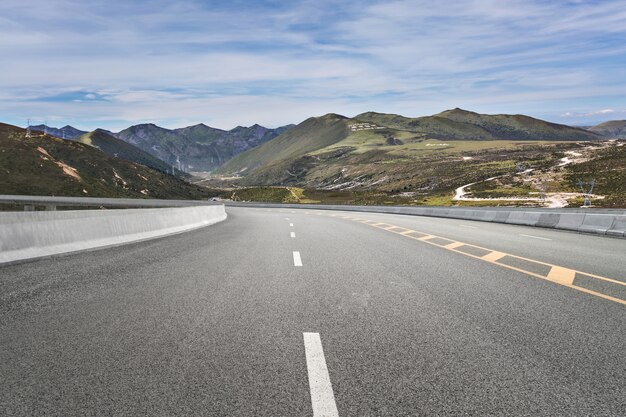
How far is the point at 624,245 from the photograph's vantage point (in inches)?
567

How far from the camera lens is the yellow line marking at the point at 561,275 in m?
8.15

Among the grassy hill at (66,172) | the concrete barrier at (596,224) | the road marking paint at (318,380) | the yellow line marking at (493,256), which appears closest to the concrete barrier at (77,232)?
the road marking paint at (318,380)

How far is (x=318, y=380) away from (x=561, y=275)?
21.2 feet

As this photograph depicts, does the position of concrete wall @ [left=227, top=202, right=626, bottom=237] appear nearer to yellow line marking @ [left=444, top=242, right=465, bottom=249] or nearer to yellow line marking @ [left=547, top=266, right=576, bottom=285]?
yellow line marking @ [left=444, top=242, right=465, bottom=249]

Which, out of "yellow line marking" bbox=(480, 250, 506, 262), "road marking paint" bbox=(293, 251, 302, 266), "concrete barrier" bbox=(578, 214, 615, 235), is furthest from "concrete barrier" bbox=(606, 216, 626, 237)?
"road marking paint" bbox=(293, 251, 302, 266)

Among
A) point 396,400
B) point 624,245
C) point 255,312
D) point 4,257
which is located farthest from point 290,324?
point 624,245

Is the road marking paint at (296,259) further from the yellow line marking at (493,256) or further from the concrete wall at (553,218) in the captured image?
the concrete wall at (553,218)

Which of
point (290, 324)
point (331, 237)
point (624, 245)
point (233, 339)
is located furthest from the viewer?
point (331, 237)

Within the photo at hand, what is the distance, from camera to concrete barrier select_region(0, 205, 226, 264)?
965 centimetres

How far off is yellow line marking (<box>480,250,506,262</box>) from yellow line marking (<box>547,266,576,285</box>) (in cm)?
138

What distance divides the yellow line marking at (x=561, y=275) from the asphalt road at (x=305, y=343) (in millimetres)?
366

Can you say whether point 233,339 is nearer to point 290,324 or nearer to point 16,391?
point 290,324

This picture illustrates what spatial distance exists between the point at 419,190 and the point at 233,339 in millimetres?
117696

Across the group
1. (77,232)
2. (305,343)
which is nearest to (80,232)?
(77,232)
